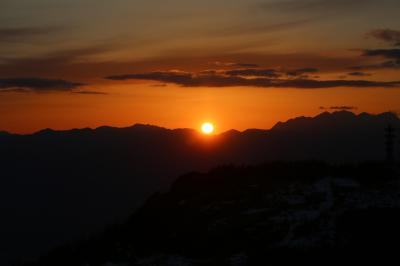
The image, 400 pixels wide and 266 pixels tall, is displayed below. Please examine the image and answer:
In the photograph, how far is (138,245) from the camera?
952 inches

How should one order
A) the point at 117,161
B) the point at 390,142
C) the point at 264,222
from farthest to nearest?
the point at 117,161, the point at 390,142, the point at 264,222

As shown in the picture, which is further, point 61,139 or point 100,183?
point 61,139

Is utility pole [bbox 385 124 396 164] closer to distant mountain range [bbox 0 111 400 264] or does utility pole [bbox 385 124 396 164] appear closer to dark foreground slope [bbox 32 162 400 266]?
dark foreground slope [bbox 32 162 400 266]

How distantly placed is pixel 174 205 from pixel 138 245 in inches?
193

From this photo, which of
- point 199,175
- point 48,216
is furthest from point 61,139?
point 199,175

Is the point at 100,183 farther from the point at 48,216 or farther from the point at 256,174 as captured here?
the point at 256,174

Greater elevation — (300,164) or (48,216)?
(300,164)

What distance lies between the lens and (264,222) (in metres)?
24.2

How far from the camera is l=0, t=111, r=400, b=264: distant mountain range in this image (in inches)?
4818

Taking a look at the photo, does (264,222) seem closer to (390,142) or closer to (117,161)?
(390,142)

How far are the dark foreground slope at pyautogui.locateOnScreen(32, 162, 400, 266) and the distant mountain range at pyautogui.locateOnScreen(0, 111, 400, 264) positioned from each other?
72642mm

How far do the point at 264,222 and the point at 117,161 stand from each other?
491ft

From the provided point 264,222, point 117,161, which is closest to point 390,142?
point 264,222

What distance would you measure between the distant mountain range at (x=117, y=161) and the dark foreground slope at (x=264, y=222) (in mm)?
72642
